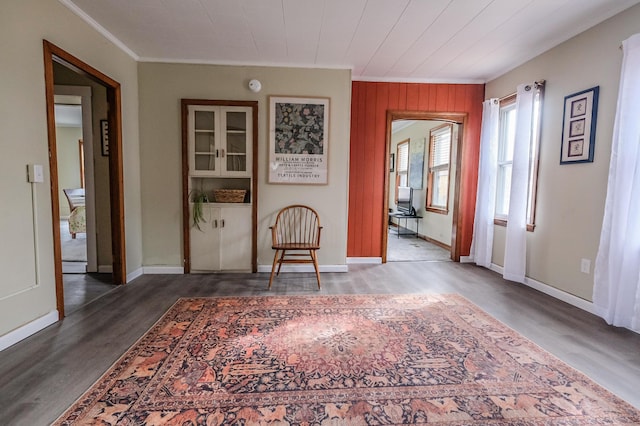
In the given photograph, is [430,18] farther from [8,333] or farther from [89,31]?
[8,333]

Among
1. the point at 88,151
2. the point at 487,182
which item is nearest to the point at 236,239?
the point at 88,151

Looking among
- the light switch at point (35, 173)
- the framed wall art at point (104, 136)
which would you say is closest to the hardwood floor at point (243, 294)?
the light switch at point (35, 173)

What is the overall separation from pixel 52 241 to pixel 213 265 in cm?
161

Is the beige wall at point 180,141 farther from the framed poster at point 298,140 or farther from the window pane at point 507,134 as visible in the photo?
the window pane at point 507,134

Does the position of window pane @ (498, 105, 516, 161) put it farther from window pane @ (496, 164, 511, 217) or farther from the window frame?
the window frame

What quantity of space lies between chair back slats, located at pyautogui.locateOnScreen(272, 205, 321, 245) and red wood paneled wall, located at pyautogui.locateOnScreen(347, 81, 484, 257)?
0.67m

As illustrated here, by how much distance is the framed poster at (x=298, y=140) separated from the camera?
3.59 metres

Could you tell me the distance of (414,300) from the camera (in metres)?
2.83

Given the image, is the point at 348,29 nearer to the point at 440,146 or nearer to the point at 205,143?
the point at 205,143

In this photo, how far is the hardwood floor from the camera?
158 cm

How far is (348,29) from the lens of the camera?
2.75 m

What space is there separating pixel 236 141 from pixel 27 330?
2.47 metres

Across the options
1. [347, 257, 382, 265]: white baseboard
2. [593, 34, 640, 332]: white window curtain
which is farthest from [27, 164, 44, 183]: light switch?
[593, 34, 640, 332]: white window curtain

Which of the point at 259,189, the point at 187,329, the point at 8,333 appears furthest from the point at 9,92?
the point at 259,189
